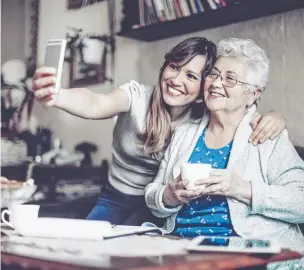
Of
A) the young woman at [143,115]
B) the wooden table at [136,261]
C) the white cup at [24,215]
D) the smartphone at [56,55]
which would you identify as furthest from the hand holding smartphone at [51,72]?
the wooden table at [136,261]

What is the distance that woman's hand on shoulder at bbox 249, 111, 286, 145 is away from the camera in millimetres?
1297

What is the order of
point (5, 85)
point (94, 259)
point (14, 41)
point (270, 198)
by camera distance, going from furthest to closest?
1. point (5, 85)
2. point (14, 41)
3. point (270, 198)
4. point (94, 259)

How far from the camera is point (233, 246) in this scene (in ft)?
3.02

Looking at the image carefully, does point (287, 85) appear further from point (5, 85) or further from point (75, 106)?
point (5, 85)

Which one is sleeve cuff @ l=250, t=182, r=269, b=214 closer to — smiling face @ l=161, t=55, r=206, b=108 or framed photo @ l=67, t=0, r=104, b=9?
smiling face @ l=161, t=55, r=206, b=108

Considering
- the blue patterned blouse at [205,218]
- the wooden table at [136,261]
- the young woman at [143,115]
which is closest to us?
the wooden table at [136,261]

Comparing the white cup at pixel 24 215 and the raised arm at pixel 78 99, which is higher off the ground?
the raised arm at pixel 78 99

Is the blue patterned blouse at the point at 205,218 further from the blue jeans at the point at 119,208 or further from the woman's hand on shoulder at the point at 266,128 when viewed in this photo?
the blue jeans at the point at 119,208

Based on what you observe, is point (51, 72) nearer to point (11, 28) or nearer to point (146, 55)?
point (11, 28)

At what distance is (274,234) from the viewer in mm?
1261

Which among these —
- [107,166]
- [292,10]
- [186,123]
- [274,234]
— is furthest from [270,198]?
[107,166]

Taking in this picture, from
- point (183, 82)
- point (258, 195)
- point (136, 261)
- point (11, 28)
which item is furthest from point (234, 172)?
point (11, 28)

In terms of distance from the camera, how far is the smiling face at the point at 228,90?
1326mm

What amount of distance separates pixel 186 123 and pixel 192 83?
105 millimetres
